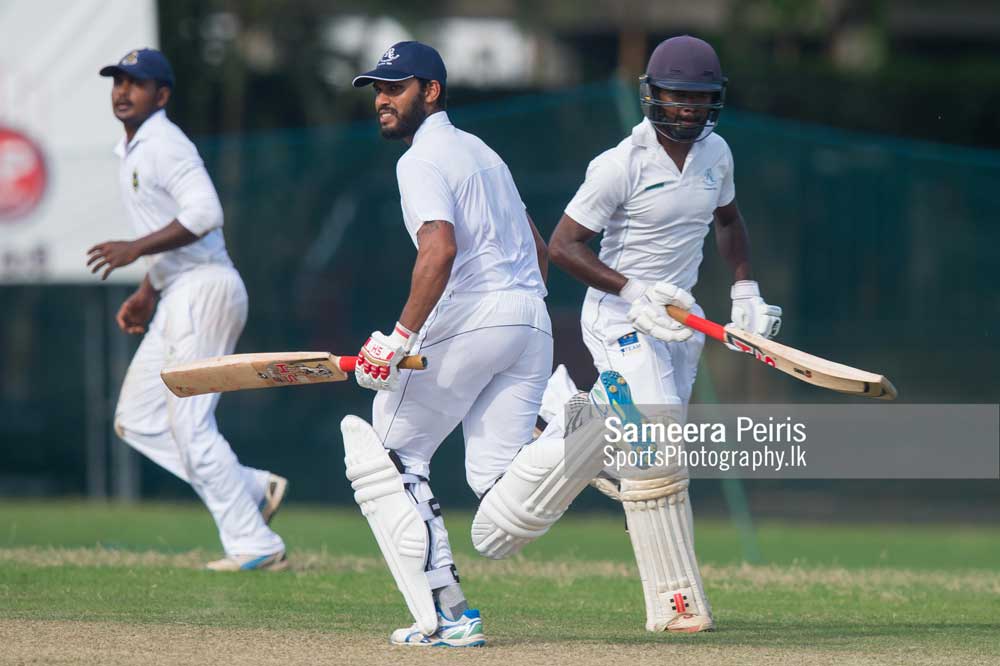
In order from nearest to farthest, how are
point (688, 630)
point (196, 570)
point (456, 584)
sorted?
point (456, 584), point (688, 630), point (196, 570)

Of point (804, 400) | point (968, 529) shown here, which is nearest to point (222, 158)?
point (804, 400)

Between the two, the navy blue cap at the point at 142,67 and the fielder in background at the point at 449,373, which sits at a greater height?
the navy blue cap at the point at 142,67

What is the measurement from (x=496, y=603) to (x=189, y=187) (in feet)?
7.96

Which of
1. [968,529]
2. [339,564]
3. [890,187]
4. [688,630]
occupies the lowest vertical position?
[968,529]

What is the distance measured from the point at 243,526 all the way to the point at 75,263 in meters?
5.23

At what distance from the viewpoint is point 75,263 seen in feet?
39.0

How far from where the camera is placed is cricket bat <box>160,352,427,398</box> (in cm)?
538

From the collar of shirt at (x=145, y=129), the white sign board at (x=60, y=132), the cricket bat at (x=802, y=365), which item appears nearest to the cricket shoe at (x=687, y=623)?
the cricket bat at (x=802, y=365)

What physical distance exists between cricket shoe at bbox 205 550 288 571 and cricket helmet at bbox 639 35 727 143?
271 centimetres

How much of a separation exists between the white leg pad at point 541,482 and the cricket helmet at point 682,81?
144cm

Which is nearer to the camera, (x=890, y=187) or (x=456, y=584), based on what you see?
(x=456, y=584)

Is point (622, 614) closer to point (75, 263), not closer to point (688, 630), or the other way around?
point (688, 630)

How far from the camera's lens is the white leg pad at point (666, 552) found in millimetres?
5602

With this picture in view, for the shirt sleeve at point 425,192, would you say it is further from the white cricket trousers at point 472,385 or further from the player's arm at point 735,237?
the player's arm at point 735,237
